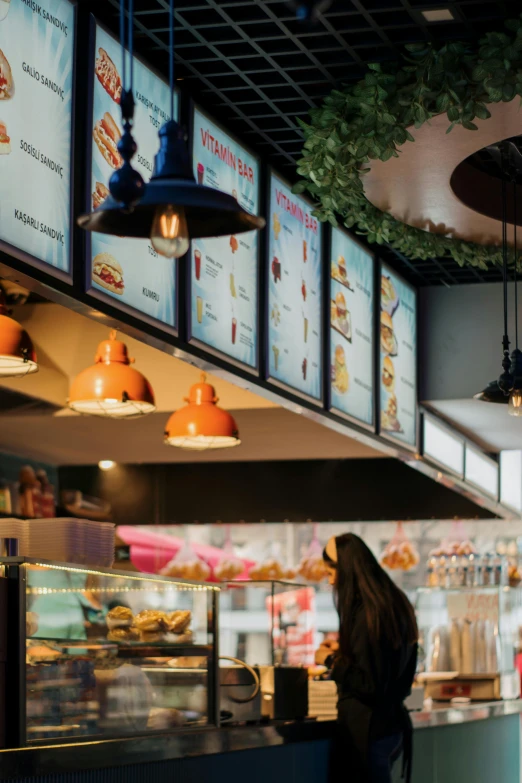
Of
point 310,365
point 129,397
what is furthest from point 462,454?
point 129,397

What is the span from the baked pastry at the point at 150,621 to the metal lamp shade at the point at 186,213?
158 cm

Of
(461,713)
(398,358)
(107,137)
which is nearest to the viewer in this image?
(107,137)

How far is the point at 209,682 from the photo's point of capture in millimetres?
4531

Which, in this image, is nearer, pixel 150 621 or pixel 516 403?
pixel 150 621

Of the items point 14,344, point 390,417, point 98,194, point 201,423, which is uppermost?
point 98,194

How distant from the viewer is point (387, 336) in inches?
285

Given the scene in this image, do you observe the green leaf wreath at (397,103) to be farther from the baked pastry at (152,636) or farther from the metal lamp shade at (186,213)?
the baked pastry at (152,636)

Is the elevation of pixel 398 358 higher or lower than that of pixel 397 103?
lower

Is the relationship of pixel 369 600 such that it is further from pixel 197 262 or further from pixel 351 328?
pixel 351 328

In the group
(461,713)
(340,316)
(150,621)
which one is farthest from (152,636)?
(461,713)

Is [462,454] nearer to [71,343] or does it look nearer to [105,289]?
[71,343]

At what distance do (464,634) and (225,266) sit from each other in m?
3.56

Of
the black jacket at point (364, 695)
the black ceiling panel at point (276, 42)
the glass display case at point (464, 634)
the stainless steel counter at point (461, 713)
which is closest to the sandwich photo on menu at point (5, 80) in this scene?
the black ceiling panel at point (276, 42)

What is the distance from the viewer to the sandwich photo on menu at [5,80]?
3.70 metres
